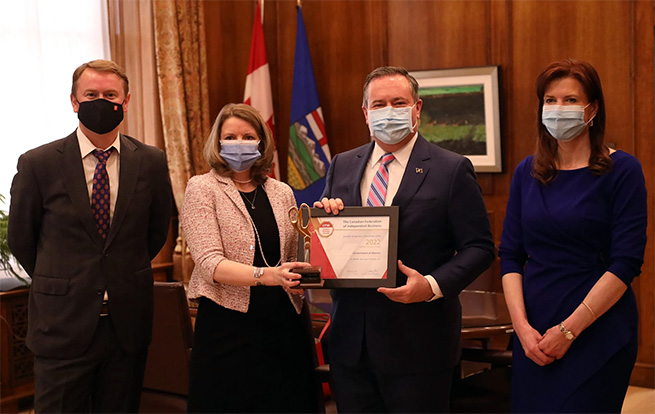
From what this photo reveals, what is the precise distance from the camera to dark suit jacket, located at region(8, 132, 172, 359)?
7.89 feet

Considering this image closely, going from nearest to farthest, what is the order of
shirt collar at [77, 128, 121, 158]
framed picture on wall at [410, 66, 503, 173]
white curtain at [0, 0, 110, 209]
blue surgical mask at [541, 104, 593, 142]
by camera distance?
blue surgical mask at [541, 104, 593, 142]
shirt collar at [77, 128, 121, 158]
white curtain at [0, 0, 110, 209]
framed picture on wall at [410, 66, 503, 173]

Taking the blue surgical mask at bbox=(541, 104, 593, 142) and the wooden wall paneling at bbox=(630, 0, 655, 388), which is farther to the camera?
the wooden wall paneling at bbox=(630, 0, 655, 388)

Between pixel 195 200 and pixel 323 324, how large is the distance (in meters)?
1.09

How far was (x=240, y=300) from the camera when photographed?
2.48 meters

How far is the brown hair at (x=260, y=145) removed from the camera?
8.41 feet

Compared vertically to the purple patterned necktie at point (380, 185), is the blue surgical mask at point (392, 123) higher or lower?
higher

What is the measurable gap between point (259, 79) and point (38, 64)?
182 cm

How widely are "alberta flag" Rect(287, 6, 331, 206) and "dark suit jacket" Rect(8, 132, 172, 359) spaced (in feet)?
11.0

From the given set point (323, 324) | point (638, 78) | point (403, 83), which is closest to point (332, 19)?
point (638, 78)

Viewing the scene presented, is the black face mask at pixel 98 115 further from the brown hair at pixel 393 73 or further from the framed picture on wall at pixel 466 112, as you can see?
the framed picture on wall at pixel 466 112

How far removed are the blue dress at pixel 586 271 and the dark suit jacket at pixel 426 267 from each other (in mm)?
203

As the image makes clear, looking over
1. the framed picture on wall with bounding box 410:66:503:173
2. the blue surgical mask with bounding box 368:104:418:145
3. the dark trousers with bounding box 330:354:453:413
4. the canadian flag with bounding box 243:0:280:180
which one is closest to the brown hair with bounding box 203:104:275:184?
the blue surgical mask with bounding box 368:104:418:145

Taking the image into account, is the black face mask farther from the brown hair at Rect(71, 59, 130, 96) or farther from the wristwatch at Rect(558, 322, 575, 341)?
the wristwatch at Rect(558, 322, 575, 341)

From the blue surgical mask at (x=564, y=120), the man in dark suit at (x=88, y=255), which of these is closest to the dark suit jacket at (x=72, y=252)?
the man in dark suit at (x=88, y=255)
